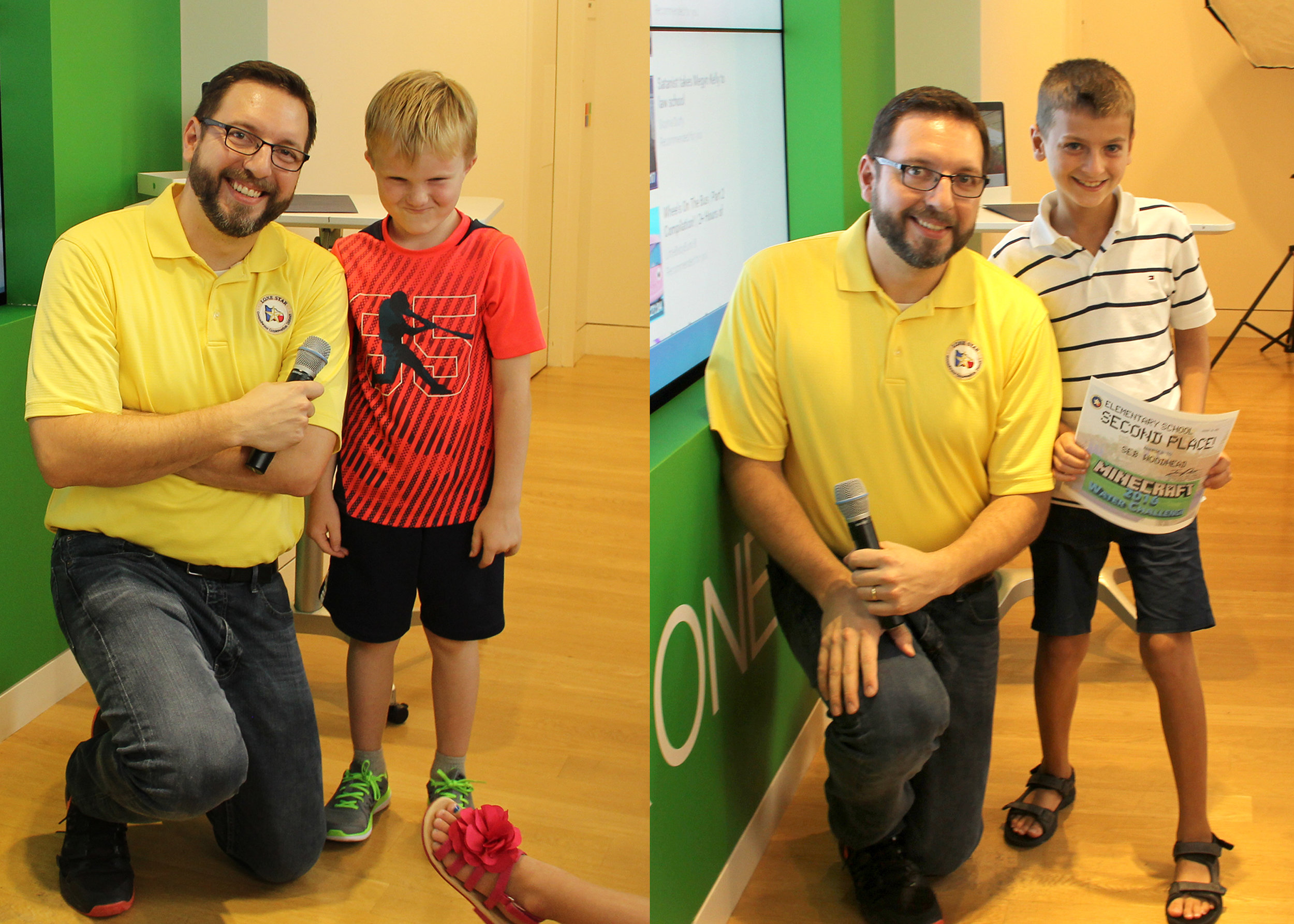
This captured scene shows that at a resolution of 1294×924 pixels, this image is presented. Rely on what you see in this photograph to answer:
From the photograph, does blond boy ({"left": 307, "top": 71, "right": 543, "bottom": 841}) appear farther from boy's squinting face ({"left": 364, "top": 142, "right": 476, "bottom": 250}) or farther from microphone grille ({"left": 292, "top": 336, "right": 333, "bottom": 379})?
microphone grille ({"left": 292, "top": 336, "right": 333, "bottom": 379})

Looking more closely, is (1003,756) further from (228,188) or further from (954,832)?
(228,188)

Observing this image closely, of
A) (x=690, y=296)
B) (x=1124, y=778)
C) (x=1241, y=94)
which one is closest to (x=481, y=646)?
(x=690, y=296)

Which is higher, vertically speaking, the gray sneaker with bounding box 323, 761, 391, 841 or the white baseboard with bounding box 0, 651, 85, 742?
the white baseboard with bounding box 0, 651, 85, 742

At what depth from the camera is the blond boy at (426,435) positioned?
67.5 inches

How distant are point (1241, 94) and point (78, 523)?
7.85 feet

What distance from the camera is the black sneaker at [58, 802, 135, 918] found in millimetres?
1841

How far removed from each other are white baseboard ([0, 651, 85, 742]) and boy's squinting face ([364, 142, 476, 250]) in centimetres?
119

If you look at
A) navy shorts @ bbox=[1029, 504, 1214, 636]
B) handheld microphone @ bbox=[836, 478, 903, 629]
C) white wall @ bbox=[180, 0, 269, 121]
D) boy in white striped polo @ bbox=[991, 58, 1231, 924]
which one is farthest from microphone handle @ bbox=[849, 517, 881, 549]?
white wall @ bbox=[180, 0, 269, 121]

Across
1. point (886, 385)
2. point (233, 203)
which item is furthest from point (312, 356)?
point (886, 385)

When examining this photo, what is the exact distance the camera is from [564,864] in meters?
1.82

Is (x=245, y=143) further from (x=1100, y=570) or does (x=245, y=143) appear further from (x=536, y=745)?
(x=1100, y=570)

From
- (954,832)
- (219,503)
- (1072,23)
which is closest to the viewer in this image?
(219,503)

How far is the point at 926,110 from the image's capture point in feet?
5.65

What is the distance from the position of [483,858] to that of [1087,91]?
1.55 m
